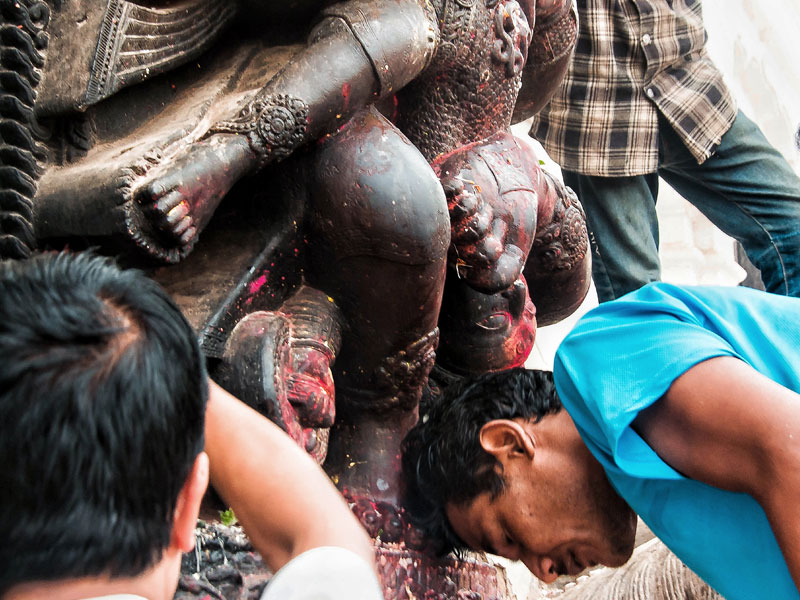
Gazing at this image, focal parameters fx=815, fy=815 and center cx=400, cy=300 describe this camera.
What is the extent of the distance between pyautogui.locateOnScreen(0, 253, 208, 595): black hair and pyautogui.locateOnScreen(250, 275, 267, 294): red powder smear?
1.99ft

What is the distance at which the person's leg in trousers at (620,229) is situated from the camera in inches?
91.7

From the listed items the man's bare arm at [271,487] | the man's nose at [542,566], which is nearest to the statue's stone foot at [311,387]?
the man's bare arm at [271,487]

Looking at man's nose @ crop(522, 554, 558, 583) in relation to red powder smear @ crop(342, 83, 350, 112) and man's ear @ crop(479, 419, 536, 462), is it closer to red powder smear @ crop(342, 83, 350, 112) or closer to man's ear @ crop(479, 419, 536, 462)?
man's ear @ crop(479, 419, 536, 462)

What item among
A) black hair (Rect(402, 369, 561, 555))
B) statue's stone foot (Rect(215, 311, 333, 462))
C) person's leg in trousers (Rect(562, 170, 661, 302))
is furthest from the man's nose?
person's leg in trousers (Rect(562, 170, 661, 302))

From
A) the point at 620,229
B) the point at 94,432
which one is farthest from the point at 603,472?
the point at 620,229

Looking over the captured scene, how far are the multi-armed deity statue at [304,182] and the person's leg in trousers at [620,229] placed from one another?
2.91ft

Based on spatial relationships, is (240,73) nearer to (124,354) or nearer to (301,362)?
(301,362)

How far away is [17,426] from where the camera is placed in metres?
0.47

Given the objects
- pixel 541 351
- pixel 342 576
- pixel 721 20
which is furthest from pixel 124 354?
pixel 721 20

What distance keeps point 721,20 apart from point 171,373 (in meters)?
5.96

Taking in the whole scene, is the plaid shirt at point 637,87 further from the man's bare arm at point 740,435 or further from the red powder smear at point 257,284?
the man's bare arm at point 740,435

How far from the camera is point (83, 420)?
0.48 metres

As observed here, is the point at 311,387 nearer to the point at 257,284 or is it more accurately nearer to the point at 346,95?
the point at 257,284

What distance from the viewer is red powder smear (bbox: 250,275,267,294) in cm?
115
